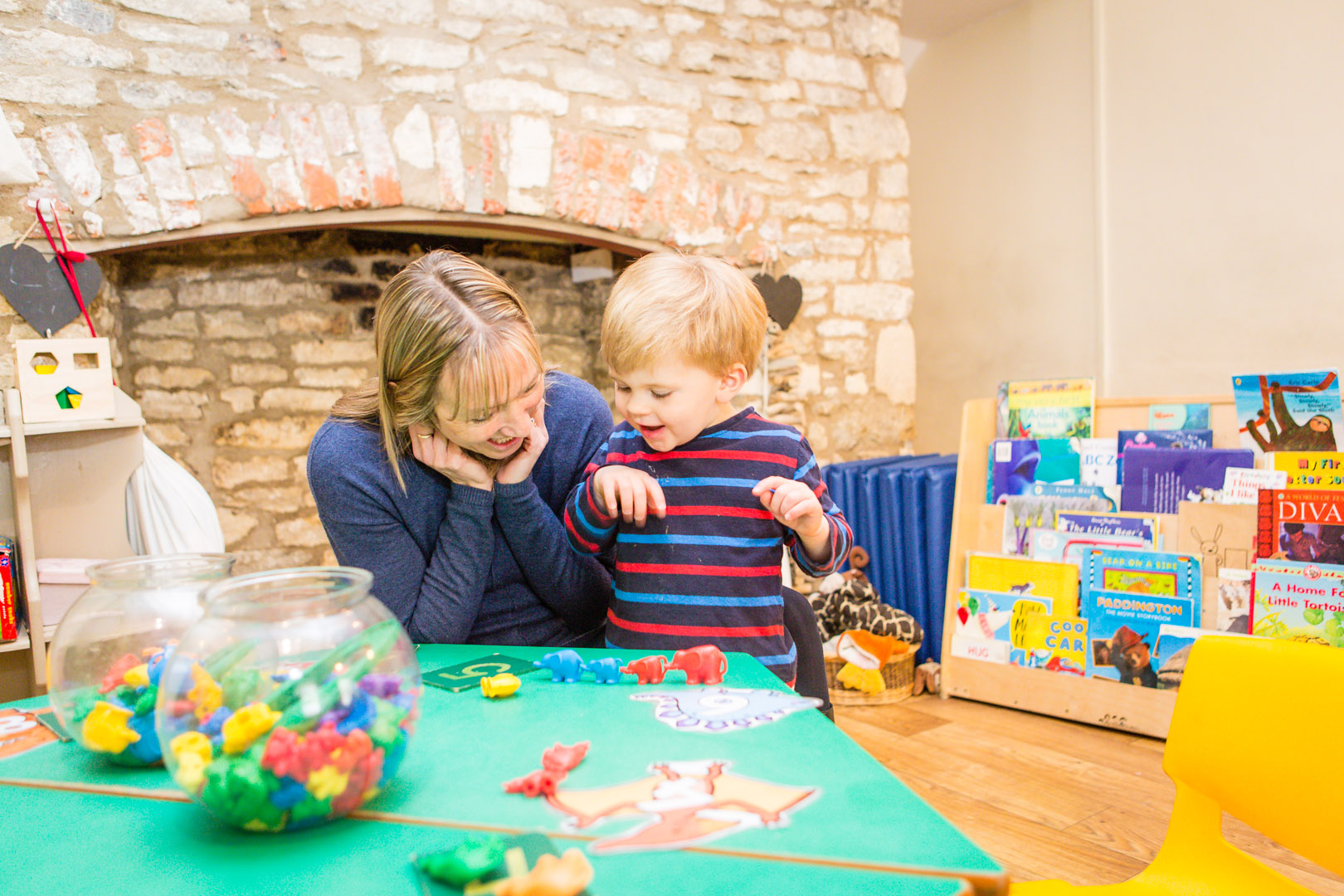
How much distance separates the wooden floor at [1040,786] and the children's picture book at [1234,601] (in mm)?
398

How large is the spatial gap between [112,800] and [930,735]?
2246 millimetres

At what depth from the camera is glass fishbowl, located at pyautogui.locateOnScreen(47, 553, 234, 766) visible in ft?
2.53

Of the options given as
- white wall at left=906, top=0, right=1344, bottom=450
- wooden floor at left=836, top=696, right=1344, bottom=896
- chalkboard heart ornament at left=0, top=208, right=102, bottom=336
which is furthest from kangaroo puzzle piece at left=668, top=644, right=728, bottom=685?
white wall at left=906, top=0, right=1344, bottom=450

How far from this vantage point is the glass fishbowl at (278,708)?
594 mm

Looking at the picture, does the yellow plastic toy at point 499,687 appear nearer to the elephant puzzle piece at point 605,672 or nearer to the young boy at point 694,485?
the elephant puzzle piece at point 605,672

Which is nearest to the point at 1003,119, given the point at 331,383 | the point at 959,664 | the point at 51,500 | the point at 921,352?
the point at 921,352

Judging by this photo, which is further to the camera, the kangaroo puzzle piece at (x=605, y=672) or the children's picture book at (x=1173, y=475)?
the children's picture book at (x=1173, y=475)

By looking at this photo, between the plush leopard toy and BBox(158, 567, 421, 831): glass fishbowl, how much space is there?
2.28 m

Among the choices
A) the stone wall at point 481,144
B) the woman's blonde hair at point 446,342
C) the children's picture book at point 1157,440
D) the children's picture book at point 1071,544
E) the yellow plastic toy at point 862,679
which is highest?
the stone wall at point 481,144

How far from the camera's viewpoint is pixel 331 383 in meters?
3.37

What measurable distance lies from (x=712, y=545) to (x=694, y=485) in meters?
0.10

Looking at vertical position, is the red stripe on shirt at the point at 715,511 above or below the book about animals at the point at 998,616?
above

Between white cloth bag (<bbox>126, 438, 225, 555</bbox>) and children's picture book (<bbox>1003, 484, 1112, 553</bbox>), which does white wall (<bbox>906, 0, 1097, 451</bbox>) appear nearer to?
children's picture book (<bbox>1003, 484, 1112, 553</bbox>)

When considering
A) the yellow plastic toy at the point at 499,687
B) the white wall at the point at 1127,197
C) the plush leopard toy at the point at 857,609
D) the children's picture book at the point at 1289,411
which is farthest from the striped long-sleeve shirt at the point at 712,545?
the white wall at the point at 1127,197
